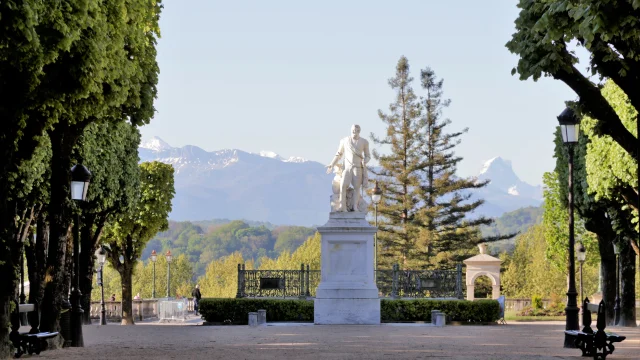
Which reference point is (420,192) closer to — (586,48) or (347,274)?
(347,274)

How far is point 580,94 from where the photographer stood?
17.4 metres

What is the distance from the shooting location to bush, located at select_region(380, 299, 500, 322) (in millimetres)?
37188

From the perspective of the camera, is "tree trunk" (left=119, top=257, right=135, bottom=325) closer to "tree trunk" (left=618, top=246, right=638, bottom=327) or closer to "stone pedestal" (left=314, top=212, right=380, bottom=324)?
"stone pedestal" (left=314, top=212, right=380, bottom=324)

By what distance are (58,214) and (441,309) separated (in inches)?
736

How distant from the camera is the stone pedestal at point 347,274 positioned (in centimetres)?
3434

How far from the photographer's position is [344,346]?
2198cm

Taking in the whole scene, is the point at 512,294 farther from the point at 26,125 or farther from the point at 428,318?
the point at 26,125

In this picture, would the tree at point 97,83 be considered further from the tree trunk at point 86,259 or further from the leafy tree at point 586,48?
the tree trunk at point 86,259

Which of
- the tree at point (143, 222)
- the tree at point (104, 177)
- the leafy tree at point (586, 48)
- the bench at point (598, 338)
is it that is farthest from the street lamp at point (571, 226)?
the tree at point (143, 222)

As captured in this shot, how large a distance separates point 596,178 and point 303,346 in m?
13.4

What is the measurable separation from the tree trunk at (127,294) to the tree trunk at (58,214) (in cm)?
2659

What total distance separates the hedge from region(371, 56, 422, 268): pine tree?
120ft

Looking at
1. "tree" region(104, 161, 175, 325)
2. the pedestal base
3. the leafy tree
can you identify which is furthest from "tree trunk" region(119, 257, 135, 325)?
the leafy tree

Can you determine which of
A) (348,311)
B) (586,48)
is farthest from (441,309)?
(586,48)
